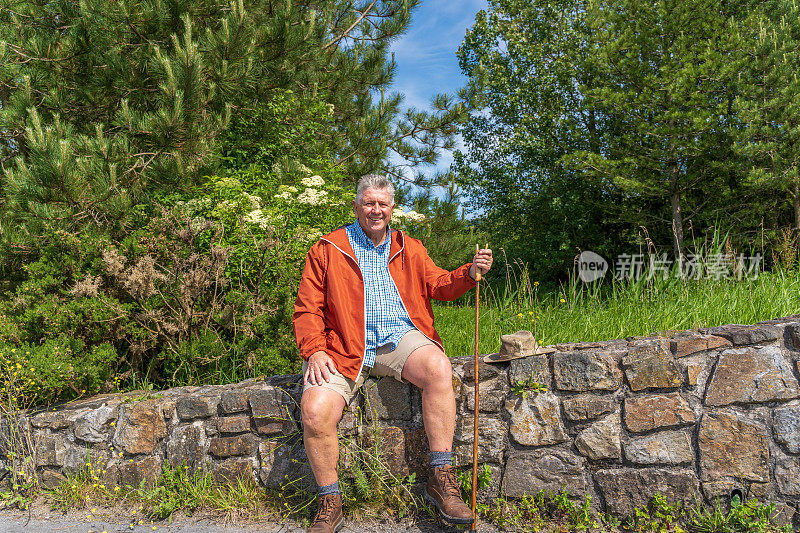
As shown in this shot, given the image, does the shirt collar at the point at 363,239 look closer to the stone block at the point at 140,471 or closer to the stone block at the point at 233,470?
the stone block at the point at 233,470

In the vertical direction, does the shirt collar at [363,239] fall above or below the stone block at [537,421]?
above

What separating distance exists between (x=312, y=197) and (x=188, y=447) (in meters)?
2.53

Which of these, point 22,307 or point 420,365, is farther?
point 22,307

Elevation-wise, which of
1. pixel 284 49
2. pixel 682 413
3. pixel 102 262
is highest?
pixel 284 49

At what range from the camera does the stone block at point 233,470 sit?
10.3 feet

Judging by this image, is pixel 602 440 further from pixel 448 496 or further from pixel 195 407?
pixel 195 407

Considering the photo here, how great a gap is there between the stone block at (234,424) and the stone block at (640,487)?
1981mm

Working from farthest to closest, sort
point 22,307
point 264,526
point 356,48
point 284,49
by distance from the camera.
A: point 356,48, point 284,49, point 22,307, point 264,526

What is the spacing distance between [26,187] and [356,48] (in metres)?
5.23

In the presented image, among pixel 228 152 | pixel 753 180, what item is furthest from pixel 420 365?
pixel 753 180

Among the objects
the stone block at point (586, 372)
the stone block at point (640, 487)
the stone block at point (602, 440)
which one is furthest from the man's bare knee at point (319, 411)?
the stone block at point (640, 487)

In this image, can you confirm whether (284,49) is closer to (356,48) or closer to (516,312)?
(356,48)

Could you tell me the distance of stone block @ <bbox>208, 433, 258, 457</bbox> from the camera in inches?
125

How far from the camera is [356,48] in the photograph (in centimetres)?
807
